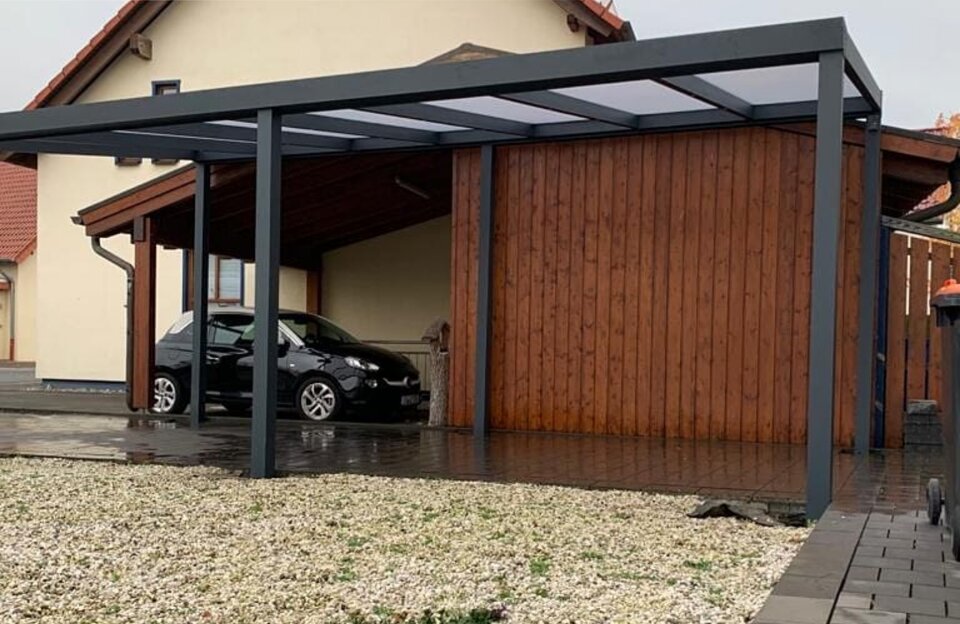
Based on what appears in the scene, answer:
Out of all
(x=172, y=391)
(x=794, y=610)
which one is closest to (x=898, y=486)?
(x=794, y=610)

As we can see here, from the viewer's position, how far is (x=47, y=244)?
2005 centimetres

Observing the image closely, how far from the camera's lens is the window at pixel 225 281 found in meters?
19.6

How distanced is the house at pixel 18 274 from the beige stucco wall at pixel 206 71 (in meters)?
17.4

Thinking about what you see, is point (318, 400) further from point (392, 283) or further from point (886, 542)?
point (886, 542)

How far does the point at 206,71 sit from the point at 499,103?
10876mm

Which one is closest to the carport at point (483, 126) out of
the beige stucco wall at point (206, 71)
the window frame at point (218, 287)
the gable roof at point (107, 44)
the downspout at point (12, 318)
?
the beige stucco wall at point (206, 71)

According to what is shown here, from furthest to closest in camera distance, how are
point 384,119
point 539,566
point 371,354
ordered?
point 371,354
point 384,119
point 539,566

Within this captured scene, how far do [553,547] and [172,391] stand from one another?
968cm

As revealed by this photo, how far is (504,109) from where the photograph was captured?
10.0 metres

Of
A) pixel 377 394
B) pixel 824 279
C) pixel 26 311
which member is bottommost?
pixel 377 394

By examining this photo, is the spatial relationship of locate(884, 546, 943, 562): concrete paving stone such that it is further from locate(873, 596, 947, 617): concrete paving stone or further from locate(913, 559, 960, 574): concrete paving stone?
locate(873, 596, 947, 617): concrete paving stone

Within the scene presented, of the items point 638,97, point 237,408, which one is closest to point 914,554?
point 638,97

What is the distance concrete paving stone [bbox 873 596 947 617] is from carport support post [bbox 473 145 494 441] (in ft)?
24.5

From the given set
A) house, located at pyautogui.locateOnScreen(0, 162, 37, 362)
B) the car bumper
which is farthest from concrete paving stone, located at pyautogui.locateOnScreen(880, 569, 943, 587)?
house, located at pyautogui.locateOnScreen(0, 162, 37, 362)
